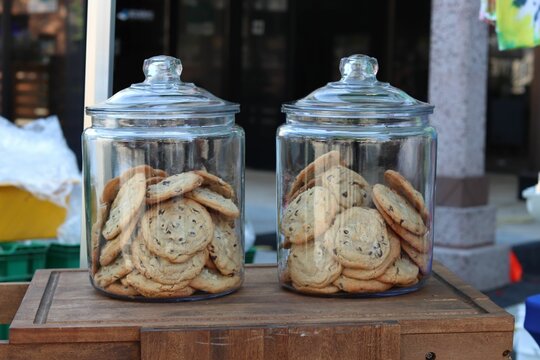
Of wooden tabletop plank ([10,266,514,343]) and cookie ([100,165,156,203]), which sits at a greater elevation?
cookie ([100,165,156,203])

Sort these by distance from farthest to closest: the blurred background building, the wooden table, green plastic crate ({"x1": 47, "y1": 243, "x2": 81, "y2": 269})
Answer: the blurred background building < green plastic crate ({"x1": 47, "y1": 243, "x2": 81, "y2": 269}) < the wooden table

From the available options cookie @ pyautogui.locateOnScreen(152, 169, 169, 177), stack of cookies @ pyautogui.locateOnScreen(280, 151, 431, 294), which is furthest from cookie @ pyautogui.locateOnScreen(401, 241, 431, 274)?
cookie @ pyautogui.locateOnScreen(152, 169, 169, 177)

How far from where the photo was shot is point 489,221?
6.52 m

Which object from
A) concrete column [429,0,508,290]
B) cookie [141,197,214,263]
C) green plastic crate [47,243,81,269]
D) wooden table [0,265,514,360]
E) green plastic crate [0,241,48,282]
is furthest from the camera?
concrete column [429,0,508,290]

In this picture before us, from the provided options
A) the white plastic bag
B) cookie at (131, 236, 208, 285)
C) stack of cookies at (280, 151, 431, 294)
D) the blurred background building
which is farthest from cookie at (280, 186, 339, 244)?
the blurred background building

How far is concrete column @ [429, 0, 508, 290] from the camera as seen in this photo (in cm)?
623

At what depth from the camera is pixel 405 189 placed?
201 cm

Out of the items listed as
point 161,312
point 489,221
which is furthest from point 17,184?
point 489,221

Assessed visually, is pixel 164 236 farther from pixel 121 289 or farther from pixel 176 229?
pixel 121 289

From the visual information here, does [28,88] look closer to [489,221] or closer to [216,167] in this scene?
[489,221]

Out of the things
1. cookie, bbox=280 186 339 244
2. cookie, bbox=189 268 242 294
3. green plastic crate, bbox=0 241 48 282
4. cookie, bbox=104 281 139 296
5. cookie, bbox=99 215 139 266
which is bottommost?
green plastic crate, bbox=0 241 48 282

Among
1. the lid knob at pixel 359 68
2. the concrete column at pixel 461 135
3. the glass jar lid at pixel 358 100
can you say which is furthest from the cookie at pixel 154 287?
the concrete column at pixel 461 135

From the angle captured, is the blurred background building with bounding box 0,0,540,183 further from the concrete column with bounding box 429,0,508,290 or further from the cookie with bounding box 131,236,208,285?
the cookie with bounding box 131,236,208,285

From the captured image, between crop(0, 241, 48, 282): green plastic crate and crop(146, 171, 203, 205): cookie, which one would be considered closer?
crop(146, 171, 203, 205): cookie
